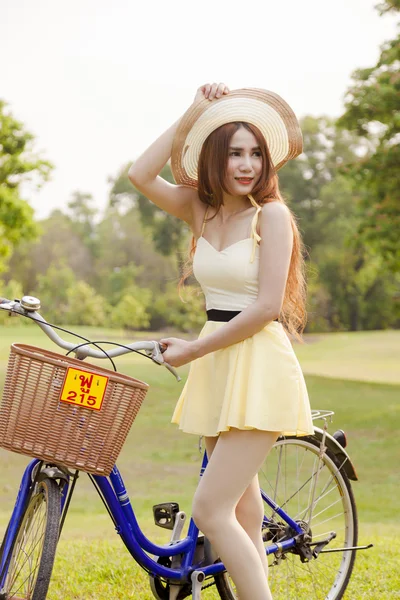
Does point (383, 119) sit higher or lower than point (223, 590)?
higher

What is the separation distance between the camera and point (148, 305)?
159 feet

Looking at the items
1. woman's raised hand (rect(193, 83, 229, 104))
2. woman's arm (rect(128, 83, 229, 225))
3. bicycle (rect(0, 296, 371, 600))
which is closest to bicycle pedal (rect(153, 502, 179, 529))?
bicycle (rect(0, 296, 371, 600))

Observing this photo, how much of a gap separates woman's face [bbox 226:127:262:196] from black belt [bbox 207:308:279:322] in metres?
0.39

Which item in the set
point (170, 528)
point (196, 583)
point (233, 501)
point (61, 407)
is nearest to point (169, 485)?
point (170, 528)

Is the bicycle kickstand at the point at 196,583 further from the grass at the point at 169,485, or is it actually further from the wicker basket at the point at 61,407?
the grass at the point at 169,485

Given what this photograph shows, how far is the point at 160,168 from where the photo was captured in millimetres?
2979

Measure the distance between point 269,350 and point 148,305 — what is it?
1806 inches

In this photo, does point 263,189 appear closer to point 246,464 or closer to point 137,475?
point 246,464

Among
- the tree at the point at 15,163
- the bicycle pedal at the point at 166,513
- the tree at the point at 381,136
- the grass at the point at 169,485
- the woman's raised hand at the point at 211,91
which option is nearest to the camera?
the woman's raised hand at the point at 211,91

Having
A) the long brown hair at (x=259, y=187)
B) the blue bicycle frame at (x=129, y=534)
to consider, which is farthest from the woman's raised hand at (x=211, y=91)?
the blue bicycle frame at (x=129, y=534)

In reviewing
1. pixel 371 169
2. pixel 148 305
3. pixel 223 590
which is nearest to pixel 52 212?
pixel 148 305

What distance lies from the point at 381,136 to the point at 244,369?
13071 mm

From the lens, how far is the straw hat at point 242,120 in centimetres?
285

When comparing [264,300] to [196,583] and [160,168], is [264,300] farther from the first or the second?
[196,583]
